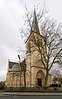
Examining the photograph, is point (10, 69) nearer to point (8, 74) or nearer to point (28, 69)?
point (8, 74)

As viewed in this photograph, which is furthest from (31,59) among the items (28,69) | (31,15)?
(31,15)

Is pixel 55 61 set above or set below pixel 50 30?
below

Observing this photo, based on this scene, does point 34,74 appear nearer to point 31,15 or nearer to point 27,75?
point 27,75

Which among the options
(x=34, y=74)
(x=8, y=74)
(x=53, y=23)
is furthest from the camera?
(x=8, y=74)

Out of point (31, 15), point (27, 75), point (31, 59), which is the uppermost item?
point (31, 15)

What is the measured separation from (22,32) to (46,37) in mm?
5275

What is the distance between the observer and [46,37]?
45.2m

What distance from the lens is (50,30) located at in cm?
4462

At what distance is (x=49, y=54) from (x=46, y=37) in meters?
3.68

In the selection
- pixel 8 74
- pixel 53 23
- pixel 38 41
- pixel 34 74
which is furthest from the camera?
pixel 8 74

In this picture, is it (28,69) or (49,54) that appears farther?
(28,69)

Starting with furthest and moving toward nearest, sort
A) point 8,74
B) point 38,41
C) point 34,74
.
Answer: point 8,74
point 34,74
point 38,41

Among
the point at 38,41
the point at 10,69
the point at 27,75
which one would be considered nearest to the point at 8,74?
the point at 10,69

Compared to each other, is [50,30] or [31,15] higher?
[31,15]
